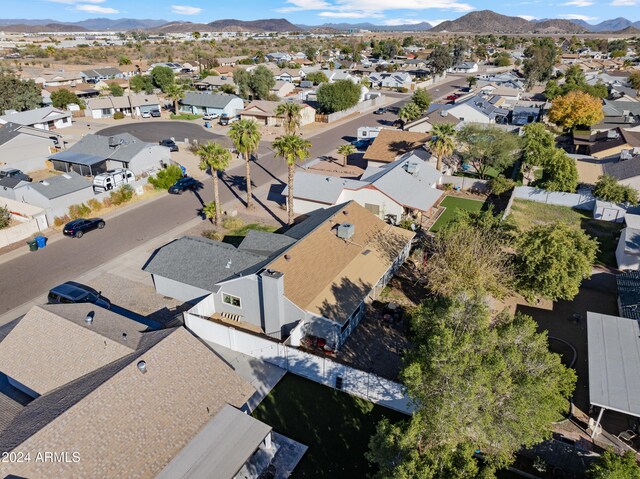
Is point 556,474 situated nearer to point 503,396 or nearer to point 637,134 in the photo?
point 503,396

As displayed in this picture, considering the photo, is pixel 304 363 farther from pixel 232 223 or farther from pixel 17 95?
pixel 17 95

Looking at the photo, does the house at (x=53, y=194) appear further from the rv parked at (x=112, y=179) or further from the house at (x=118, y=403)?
the house at (x=118, y=403)

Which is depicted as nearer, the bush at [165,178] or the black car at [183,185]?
the black car at [183,185]

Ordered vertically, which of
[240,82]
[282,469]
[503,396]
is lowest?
[282,469]

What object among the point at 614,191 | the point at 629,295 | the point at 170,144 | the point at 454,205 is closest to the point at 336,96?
the point at 170,144

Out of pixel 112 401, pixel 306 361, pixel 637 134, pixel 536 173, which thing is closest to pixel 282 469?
pixel 306 361

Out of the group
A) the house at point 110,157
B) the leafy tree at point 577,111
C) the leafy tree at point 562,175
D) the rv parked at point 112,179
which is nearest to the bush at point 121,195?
the rv parked at point 112,179

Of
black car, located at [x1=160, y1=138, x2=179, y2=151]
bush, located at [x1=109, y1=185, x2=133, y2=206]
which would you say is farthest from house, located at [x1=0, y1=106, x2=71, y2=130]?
bush, located at [x1=109, y1=185, x2=133, y2=206]
